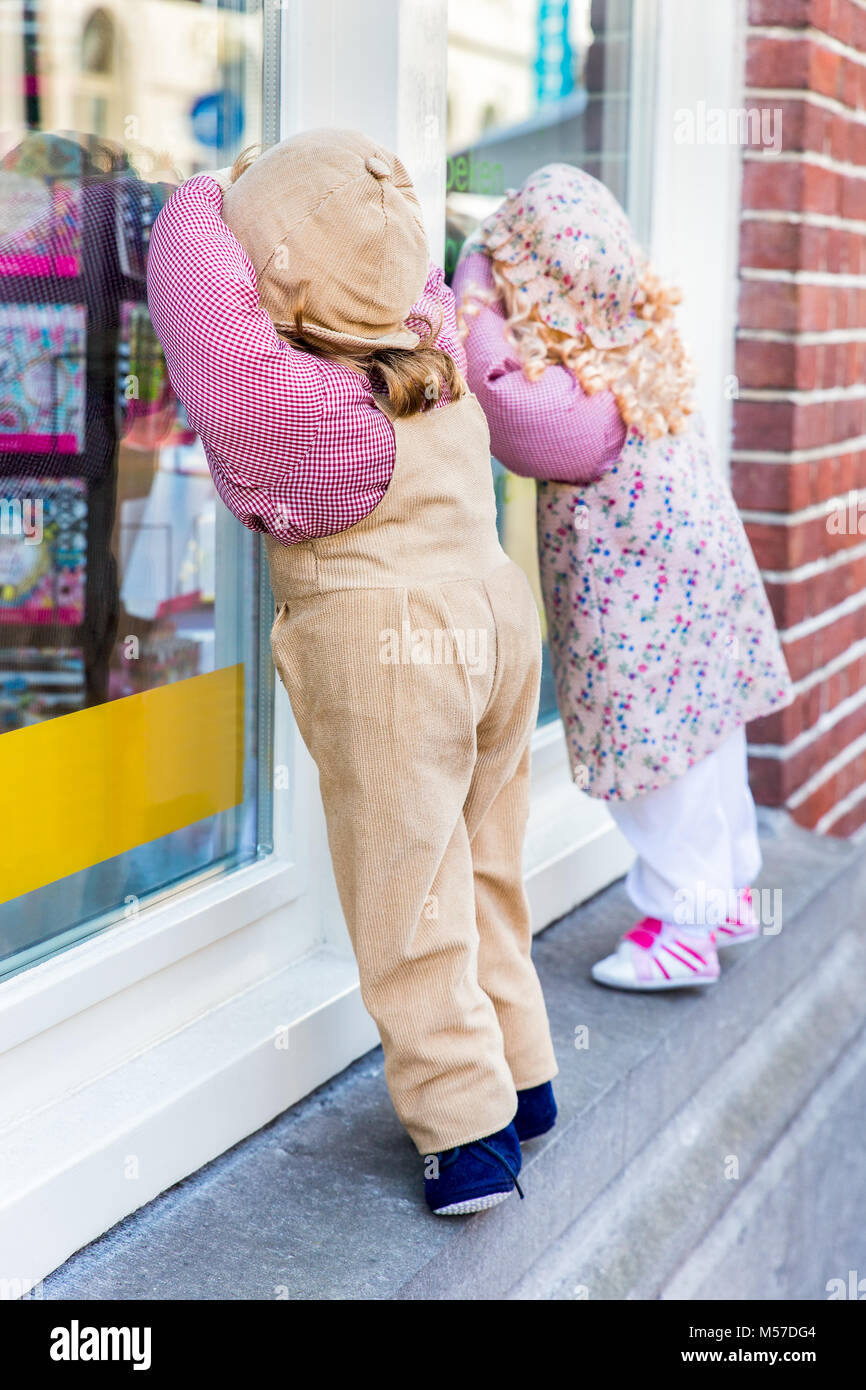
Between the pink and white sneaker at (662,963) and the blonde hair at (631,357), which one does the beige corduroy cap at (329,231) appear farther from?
the pink and white sneaker at (662,963)

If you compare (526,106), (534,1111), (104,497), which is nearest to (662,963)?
(534,1111)

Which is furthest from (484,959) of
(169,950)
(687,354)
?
(687,354)

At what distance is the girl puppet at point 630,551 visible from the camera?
1872 millimetres

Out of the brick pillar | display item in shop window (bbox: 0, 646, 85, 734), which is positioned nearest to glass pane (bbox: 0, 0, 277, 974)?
display item in shop window (bbox: 0, 646, 85, 734)

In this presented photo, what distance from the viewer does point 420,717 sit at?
147cm

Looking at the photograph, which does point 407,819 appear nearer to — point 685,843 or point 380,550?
point 380,550

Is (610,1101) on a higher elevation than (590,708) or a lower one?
lower

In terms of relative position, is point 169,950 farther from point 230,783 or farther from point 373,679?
Result: point 373,679

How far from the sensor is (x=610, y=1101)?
1961 millimetres

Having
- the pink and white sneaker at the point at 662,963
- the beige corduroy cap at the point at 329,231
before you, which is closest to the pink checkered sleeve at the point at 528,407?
the beige corduroy cap at the point at 329,231

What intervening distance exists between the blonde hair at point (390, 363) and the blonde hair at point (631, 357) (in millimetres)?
371

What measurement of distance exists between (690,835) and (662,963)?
23 cm

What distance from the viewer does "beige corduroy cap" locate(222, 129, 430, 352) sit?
1.38 m

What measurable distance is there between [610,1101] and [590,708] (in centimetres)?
56
